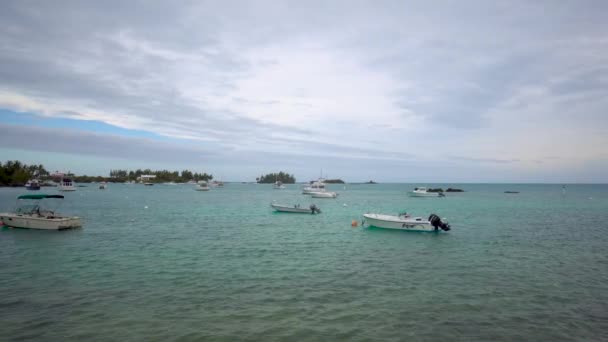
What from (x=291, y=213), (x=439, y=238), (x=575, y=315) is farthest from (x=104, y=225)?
(x=575, y=315)

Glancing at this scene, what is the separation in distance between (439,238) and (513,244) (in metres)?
5.64

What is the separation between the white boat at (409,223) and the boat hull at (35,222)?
28.2 meters

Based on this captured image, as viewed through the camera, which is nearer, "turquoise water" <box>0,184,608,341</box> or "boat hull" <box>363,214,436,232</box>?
"turquoise water" <box>0,184,608,341</box>

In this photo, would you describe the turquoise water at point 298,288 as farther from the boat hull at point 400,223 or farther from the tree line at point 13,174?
the tree line at point 13,174

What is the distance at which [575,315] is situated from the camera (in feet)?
43.0

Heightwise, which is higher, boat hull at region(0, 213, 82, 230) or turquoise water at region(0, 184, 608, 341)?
boat hull at region(0, 213, 82, 230)

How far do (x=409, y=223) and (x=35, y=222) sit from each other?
→ 34.0 m

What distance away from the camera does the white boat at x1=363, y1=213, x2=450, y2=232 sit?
3428 cm

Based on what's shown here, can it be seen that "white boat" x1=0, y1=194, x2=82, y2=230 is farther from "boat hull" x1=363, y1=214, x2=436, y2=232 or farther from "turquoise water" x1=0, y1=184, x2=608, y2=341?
"boat hull" x1=363, y1=214, x2=436, y2=232

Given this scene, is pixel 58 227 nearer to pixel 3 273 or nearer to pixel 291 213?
pixel 3 273

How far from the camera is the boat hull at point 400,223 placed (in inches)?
1363

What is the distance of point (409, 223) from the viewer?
115ft

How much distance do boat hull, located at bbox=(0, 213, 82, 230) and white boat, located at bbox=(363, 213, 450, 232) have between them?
28.2 metres

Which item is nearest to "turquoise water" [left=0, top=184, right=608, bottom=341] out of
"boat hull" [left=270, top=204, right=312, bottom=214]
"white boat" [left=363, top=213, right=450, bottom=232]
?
"white boat" [left=363, top=213, right=450, bottom=232]
